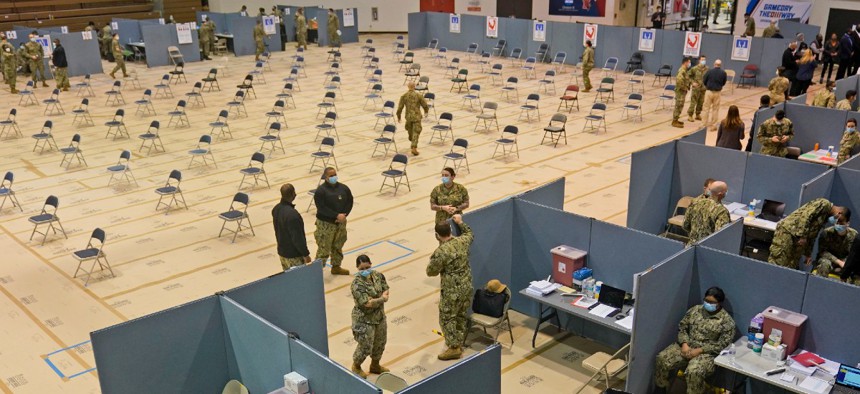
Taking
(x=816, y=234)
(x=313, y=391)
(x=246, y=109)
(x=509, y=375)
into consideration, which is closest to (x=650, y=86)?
(x=246, y=109)

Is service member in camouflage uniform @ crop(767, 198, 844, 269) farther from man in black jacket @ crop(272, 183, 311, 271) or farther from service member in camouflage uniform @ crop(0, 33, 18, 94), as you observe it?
service member in camouflage uniform @ crop(0, 33, 18, 94)

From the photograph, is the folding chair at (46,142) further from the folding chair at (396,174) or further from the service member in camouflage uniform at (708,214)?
the service member in camouflage uniform at (708,214)

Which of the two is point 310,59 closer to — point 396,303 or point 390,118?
point 390,118

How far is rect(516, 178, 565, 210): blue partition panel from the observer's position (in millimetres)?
9844

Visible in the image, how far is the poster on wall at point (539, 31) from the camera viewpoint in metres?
29.9

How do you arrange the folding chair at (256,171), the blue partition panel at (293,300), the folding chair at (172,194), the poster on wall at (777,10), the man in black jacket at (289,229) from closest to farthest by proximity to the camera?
the blue partition panel at (293,300), the man in black jacket at (289,229), the folding chair at (172,194), the folding chair at (256,171), the poster on wall at (777,10)

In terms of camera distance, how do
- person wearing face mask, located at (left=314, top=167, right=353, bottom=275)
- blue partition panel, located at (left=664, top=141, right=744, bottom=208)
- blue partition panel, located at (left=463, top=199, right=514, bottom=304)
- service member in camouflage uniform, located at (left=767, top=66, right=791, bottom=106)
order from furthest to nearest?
1. service member in camouflage uniform, located at (left=767, top=66, right=791, bottom=106)
2. blue partition panel, located at (left=664, top=141, right=744, bottom=208)
3. person wearing face mask, located at (left=314, top=167, right=353, bottom=275)
4. blue partition panel, located at (left=463, top=199, right=514, bottom=304)

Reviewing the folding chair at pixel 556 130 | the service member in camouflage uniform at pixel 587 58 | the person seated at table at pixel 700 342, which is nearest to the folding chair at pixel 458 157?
the folding chair at pixel 556 130

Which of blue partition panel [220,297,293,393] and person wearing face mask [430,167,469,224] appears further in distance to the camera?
person wearing face mask [430,167,469,224]

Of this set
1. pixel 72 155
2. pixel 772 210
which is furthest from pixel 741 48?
pixel 72 155

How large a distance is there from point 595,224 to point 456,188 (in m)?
2.27

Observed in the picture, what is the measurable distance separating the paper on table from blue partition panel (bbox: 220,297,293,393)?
361 cm

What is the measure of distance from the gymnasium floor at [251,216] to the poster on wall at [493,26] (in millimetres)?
8297

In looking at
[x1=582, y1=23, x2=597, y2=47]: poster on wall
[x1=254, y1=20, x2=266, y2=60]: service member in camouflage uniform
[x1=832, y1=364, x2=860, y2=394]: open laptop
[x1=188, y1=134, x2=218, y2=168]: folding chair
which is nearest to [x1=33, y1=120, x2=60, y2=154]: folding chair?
[x1=188, y1=134, x2=218, y2=168]: folding chair
